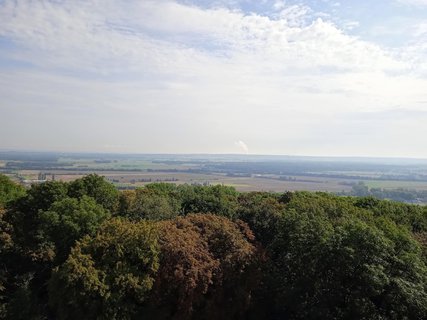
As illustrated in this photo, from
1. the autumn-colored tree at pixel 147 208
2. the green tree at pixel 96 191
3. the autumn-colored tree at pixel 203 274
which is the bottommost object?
the autumn-colored tree at pixel 203 274

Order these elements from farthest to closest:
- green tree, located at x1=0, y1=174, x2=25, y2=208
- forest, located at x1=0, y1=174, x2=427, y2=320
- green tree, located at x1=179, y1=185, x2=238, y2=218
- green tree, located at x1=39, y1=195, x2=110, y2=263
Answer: green tree, located at x1=0, y1=174, x2=25, y2=208 < green tree, located at x1=179, y1=185, x2=238, y2=218 < green tree, located at x1=39, y1=195, x2=110, y2=263 < forest, located at x1=0, y1=174, x2=427, y2=320

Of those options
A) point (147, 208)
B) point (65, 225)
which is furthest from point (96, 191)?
point (65, 225)

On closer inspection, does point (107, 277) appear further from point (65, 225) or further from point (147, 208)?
point (147, 208)

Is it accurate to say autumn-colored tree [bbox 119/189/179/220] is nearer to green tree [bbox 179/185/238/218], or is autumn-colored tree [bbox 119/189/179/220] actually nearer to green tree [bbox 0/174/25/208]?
green tree [bbox 179/185/238/218]

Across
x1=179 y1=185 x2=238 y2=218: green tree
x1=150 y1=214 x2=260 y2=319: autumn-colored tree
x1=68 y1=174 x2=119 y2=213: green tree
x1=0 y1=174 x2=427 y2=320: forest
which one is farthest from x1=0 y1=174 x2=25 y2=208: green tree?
x1=150 y1=214 x2=260 y2=319: autumn-colored tree

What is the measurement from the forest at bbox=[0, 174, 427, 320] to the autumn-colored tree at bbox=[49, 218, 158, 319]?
0.17 ft

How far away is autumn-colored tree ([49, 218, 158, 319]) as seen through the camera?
64.6 ft

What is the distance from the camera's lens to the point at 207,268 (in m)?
21.3

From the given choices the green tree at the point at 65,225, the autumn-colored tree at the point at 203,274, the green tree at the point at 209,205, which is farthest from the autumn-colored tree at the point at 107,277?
the green tree at the point at 209,205

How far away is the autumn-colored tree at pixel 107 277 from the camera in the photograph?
19.7 meters

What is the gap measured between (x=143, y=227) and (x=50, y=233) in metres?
6.89

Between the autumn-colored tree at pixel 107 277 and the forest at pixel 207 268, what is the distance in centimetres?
5

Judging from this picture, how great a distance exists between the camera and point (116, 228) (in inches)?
894

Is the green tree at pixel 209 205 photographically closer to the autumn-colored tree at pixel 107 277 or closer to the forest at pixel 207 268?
the forest at pixel 207 268
